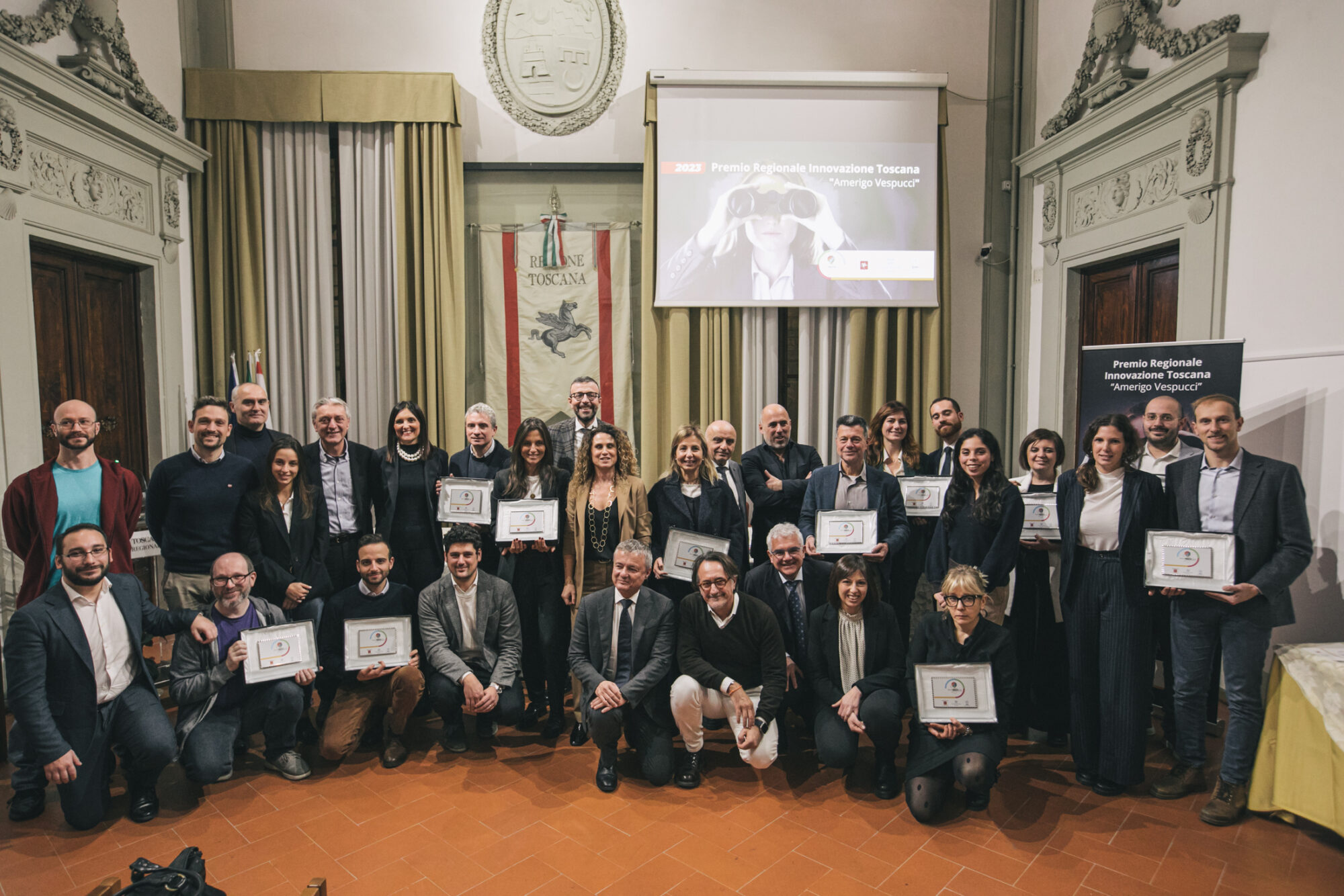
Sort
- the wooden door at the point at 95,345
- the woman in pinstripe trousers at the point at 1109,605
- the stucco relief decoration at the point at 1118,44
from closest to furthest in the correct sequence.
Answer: the woman in pinstripe trousers at the point at 1109,605 < the stucco relief decoration at the point at 1118,44 < the wooden door at the point at 95,345

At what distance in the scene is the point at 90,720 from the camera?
9.72ft

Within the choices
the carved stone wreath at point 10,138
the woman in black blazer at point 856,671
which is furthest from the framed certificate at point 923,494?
the carved stone wreath at point 10,138

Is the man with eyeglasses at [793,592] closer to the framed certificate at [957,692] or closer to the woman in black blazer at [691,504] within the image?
the woman in black blazer at [691,504]

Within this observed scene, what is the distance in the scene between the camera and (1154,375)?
4.01m

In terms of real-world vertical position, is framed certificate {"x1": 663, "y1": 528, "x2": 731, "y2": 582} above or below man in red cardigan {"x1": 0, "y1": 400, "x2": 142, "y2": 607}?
below

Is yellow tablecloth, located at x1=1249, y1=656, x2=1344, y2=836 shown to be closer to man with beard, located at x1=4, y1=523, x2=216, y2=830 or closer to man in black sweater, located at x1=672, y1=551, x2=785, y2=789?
man in black sweater, located at x1=672, y1=551, x2=785, y2=789

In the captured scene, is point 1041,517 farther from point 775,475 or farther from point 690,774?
point 690,774

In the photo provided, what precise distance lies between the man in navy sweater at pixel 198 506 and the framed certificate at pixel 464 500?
3.06ft

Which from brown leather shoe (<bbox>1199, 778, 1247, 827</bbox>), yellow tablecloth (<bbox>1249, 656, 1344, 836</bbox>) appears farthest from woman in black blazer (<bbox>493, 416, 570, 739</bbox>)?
yellow tablecloth (<bbox>1249, 656, 1344, 836</bbox>)

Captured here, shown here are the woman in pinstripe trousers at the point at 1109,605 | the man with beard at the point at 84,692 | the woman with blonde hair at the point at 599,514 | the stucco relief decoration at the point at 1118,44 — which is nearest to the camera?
the man with beard at the point at 84,692

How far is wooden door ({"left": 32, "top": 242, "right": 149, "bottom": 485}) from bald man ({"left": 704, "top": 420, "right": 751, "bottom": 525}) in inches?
146

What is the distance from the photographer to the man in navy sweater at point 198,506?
351 cm

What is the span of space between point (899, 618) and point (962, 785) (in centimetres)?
105

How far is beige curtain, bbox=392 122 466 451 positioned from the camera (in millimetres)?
5949
